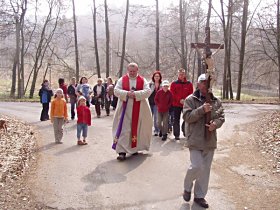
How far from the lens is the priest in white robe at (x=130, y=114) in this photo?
8484mm

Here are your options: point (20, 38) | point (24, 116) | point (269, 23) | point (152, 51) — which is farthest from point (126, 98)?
point (152, 51)

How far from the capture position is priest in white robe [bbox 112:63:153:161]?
8.48 m

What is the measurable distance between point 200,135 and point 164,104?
5.20m

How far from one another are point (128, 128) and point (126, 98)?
2.19 feet

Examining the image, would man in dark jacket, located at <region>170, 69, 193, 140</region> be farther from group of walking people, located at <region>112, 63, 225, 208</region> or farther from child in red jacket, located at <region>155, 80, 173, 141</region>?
child in red jacket, located at <region>155, 80, 173, 141</region>

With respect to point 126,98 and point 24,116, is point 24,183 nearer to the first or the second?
point 126,98

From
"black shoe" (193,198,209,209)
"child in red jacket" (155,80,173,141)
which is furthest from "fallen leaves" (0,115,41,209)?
"child in red jacket" (155,80,173,141)

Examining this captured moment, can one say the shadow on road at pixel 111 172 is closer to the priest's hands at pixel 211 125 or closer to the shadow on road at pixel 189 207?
the shadow on road at pixel 189 207

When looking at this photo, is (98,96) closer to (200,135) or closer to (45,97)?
(45,97)

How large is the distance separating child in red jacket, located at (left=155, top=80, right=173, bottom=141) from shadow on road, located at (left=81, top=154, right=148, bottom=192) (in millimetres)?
2231

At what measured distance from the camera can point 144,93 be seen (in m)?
8.54

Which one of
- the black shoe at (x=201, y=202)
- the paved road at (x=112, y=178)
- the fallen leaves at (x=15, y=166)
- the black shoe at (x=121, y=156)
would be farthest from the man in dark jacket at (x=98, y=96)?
the black shoe at (x=201, y=202)

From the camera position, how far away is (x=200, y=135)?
5.67 meters

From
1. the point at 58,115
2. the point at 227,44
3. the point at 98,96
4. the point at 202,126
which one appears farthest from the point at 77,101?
the point at 227,44
